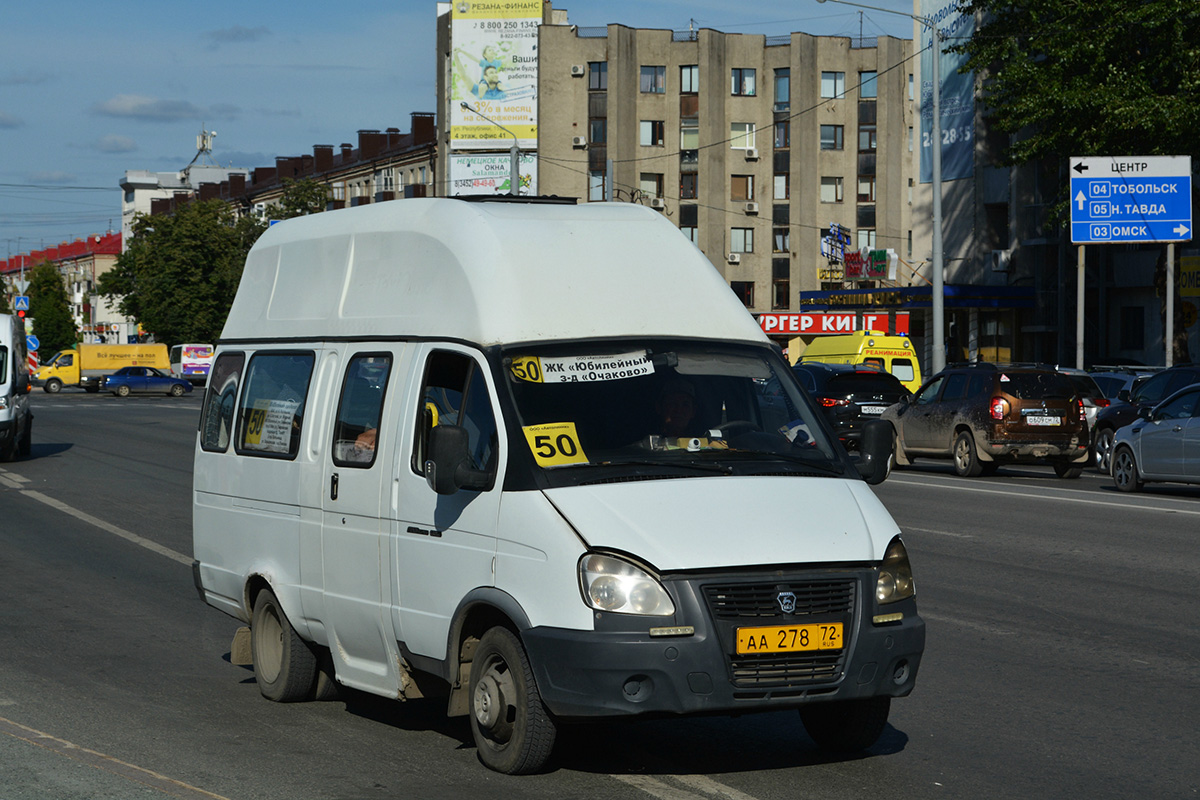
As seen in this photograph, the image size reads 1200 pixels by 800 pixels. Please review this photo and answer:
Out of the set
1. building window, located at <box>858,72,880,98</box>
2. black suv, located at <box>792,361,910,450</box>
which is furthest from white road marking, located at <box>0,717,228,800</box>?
building window, located at <box>858,72,880,98</box>

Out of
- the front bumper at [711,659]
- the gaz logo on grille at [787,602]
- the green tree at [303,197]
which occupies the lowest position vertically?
the front bumper at [711,659]

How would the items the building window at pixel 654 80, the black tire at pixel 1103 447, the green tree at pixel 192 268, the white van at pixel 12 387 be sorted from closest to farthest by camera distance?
the white van at pixel 12 387 → the black tire at pixel 1103 447 → the building window at pixel 654 80 → the green tree at pixel 192 268

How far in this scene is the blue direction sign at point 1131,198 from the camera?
35.3 m

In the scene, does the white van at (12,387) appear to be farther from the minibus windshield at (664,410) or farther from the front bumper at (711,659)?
the front bumper at (711,659)

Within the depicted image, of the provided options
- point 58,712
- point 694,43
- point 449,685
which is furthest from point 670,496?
point 694,43

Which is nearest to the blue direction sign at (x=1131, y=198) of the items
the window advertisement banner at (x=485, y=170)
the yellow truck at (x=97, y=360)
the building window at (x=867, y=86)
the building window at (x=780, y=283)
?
the building window at (x=780, y=283)

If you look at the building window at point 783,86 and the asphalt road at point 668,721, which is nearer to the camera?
the asphalt road at point 668,721

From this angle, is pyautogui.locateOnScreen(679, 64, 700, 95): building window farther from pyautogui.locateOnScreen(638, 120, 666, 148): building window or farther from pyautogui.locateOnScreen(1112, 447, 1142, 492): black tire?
pyautogui.locateOnScreen(1112, 447, 1142, 492): black tire

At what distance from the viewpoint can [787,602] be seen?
220 inches

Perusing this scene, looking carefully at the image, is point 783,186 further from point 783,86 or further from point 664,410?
point 664,410

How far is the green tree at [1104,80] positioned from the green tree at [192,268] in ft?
197

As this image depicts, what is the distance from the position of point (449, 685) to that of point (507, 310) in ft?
5.38

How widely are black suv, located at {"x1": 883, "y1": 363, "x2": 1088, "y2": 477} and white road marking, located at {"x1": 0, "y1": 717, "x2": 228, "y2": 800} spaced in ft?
59.0

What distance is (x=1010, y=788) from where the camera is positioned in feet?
19.6
